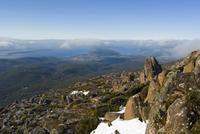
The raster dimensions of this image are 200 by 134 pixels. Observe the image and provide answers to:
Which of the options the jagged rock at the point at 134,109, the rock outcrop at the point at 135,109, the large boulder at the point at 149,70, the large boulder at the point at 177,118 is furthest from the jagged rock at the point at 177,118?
the large boulder at the point at 149,70

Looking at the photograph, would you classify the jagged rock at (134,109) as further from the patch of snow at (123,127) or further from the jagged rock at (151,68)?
the jagged rock at (151,68)

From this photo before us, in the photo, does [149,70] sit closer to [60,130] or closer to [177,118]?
[60,130]

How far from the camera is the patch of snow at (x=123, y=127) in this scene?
133 feet

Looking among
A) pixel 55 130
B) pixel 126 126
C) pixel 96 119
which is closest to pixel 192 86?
pixel 126 126

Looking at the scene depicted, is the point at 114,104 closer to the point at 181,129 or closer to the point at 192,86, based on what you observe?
the point at 192,86

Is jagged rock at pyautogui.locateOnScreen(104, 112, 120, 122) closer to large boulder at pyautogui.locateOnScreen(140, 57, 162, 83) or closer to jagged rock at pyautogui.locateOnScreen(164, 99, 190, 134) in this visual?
jagged rock at pyautogui.locateOnScreen(164, 99, 190, 134)

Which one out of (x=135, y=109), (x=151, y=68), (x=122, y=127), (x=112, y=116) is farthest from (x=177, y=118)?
(x=151, y=68)

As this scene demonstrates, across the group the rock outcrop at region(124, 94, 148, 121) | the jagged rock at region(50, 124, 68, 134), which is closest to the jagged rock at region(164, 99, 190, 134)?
the rock outcrop at region(124, 94, 148, 121)

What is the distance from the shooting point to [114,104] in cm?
6059

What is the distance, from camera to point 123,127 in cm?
4338

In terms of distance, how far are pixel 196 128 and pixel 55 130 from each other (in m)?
28.7

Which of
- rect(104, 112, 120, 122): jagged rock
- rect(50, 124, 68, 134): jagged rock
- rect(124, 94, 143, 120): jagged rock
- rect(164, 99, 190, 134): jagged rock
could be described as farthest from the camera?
rect(50, 124, 68, 134): jagged rock

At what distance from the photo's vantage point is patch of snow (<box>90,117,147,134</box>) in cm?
4059

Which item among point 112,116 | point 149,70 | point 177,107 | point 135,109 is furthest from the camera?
point 149,70
